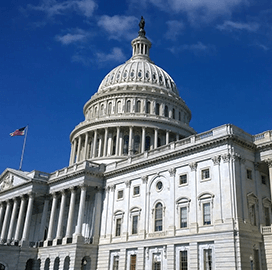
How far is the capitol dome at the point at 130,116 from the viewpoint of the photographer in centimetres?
7312

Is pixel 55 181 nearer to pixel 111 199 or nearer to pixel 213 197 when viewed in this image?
pixel 111 199

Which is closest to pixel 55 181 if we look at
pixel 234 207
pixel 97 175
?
pixel 97 175

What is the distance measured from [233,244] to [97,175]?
2543 cm

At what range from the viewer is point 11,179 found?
67125 millimetres

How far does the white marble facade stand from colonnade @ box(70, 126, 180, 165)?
0.21 meters

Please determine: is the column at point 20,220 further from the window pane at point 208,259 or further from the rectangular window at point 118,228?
the window pane at point 208,259

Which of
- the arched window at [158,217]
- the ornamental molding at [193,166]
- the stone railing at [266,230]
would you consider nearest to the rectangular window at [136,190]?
the arched window at [158,217]

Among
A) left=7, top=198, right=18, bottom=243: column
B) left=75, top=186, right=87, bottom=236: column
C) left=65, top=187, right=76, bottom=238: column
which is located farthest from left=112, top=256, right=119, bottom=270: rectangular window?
left=7, top=198, right=18, bottom=243: column

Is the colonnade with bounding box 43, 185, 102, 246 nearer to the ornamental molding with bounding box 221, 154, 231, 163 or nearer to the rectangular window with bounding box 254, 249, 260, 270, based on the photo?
the ornamental molding with bounding box 221, 154, 231, 163

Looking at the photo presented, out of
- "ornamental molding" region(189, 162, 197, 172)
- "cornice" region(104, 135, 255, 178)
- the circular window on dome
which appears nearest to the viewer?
"cornice" region(104, 135, 255, 178)

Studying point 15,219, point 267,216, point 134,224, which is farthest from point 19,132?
point 267,216

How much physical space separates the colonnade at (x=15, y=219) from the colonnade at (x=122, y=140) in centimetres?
1734

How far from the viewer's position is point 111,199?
5412cm

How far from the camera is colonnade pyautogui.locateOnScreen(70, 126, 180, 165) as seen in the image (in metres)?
71.8
